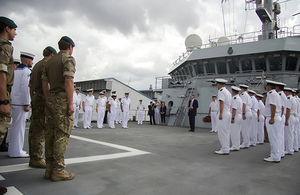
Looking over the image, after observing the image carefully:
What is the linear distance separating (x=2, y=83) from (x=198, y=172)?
9.22 ft

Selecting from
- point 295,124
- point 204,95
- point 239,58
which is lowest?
point 295,124

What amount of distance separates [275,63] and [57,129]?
474 inches

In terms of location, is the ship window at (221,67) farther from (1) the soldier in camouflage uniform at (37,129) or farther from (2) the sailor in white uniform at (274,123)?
(1) the soldier in camouflage uniform at (37,129)

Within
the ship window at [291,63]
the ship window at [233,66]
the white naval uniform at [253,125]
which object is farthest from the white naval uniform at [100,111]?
the ship window at [291,63]

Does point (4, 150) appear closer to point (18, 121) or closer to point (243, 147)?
point (18, 121)

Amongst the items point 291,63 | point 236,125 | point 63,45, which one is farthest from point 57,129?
point 291,63

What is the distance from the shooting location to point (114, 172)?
9.61 feet

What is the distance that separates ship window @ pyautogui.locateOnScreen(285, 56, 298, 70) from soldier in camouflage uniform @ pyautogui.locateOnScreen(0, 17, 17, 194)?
40.8 ft

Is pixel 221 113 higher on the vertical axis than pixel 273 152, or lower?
higher

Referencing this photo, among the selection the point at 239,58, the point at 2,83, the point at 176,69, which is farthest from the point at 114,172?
the point at 176,69

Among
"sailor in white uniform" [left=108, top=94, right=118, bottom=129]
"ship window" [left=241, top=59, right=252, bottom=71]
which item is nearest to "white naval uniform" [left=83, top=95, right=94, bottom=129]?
"sailor in white uniform" [left=108, top=94, right=118, bottom=129]

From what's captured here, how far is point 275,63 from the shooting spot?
11.2m

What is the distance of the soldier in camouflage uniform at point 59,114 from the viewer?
101 inches

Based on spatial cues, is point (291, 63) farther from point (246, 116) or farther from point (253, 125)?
point (246, 116)
